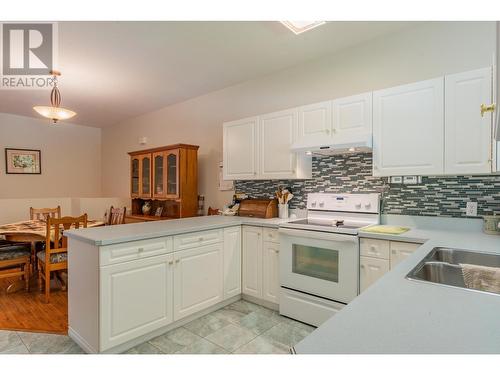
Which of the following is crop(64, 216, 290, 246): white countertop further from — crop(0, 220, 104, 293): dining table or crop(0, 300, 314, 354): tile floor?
crop(0, 220, 104, 293): dining table

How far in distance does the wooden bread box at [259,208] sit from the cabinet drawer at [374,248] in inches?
44.6

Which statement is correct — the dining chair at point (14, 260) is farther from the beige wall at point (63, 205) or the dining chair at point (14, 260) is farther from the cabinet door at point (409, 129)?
the cabinet door at point (409, 129)

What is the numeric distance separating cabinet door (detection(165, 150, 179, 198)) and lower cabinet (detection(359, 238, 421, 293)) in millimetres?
2584

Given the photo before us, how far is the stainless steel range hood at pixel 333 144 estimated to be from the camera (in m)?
2.28

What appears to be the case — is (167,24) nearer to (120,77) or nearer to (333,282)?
(120,77)

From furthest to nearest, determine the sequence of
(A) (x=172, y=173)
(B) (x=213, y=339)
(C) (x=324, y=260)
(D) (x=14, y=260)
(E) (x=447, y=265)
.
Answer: (A) (x=172, y=173) < (D) (x=14, y=260) < (C) (x=324, y=260) < (B) (x=213, y=339) < (E) (x=447, y=265)

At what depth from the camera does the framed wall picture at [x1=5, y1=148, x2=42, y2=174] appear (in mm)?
5023

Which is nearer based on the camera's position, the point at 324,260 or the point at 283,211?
the point at 324,260

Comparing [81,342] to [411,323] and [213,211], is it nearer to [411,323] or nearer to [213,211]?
[213,211]

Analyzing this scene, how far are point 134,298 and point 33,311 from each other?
147cm

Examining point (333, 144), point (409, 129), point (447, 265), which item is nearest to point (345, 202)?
point (333, 144)

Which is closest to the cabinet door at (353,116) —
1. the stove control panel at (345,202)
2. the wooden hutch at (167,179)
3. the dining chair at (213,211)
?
the stove control panel at (345,202)

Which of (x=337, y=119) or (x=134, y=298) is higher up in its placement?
(x=337, y=119)

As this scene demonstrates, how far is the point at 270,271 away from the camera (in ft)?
8.96
